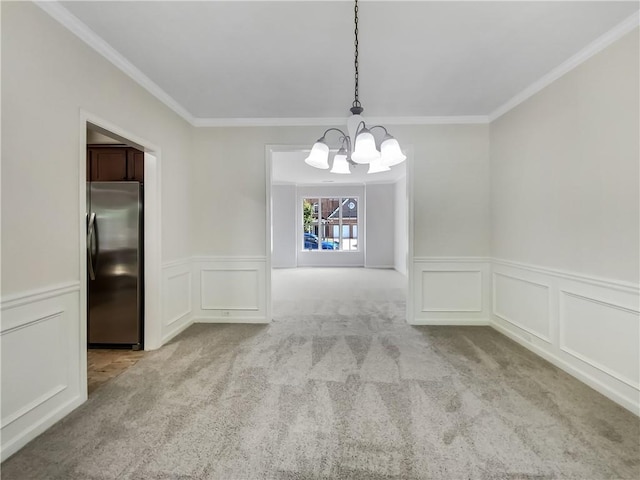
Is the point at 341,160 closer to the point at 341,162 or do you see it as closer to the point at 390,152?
the point at 341,162

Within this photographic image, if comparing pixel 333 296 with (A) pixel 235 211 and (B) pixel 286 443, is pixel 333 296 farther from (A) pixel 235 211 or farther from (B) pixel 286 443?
(B) pixel 286 443

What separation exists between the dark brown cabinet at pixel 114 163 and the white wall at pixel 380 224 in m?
7.15

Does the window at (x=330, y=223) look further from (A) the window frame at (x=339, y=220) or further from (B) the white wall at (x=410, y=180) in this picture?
(B) the white wall at (x=410, y=180)

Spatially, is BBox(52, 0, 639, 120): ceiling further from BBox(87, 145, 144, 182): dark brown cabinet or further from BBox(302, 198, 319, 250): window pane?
BBox(302, 198, 319, 250): window pane

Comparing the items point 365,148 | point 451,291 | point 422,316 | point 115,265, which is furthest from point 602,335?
point 115,265

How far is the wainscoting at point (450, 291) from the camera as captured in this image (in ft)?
12.3

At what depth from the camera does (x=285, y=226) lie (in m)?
9.62

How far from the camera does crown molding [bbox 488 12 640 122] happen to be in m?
2.01

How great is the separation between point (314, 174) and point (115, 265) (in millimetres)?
5728

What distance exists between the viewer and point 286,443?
171cm

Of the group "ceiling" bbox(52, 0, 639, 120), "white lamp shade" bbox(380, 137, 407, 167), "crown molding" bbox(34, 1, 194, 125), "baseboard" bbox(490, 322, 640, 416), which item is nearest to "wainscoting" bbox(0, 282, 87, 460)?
"crown molding" bbox(34, 1, 194, 125)

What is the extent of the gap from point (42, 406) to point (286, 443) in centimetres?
155

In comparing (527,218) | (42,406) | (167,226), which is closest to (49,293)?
(42,406)

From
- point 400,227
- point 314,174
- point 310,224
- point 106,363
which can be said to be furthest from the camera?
point 310,224
